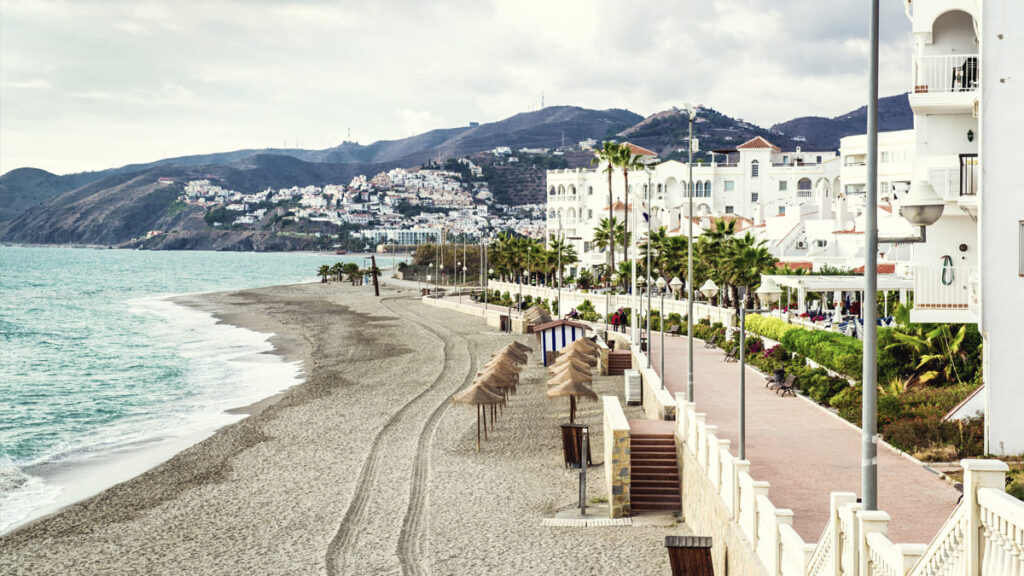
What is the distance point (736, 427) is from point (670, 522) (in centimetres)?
339

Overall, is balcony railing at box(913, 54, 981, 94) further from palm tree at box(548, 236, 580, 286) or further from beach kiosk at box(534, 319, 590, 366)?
palm tree at box(548, 236, 580, 286)

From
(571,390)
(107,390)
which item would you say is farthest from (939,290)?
(107,390)

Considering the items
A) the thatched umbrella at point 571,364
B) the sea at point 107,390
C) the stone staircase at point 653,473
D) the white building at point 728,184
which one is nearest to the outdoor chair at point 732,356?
the thatched umbrella at point 571,364

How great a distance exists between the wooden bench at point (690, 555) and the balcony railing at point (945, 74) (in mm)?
12723

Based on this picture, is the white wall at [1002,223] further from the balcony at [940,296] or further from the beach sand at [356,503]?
the beach sand at [356,503]

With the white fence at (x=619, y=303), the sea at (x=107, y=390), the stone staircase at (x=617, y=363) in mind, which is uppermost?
the white fence at (x=619, y=303)

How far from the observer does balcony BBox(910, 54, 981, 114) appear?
1939cm

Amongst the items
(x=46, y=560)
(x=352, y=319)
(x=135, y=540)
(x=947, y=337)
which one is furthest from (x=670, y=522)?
(x=352, y=319)

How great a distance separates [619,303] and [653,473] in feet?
118

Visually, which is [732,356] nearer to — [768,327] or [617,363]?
[768,327]

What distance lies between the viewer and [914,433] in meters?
17.4

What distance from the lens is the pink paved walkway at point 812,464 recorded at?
12711 mm

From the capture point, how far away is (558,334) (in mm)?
40094

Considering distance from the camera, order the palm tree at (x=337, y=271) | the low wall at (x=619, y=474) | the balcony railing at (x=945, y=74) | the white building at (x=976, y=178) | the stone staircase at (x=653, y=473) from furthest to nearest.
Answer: the palm tree at (x=337, y=271) → the balcony railing at (x=945, y=74) → the stone staircase at (x=653, y=473) → the low wall at (x=619, y=474) → the white building at (x=976, y=178)
